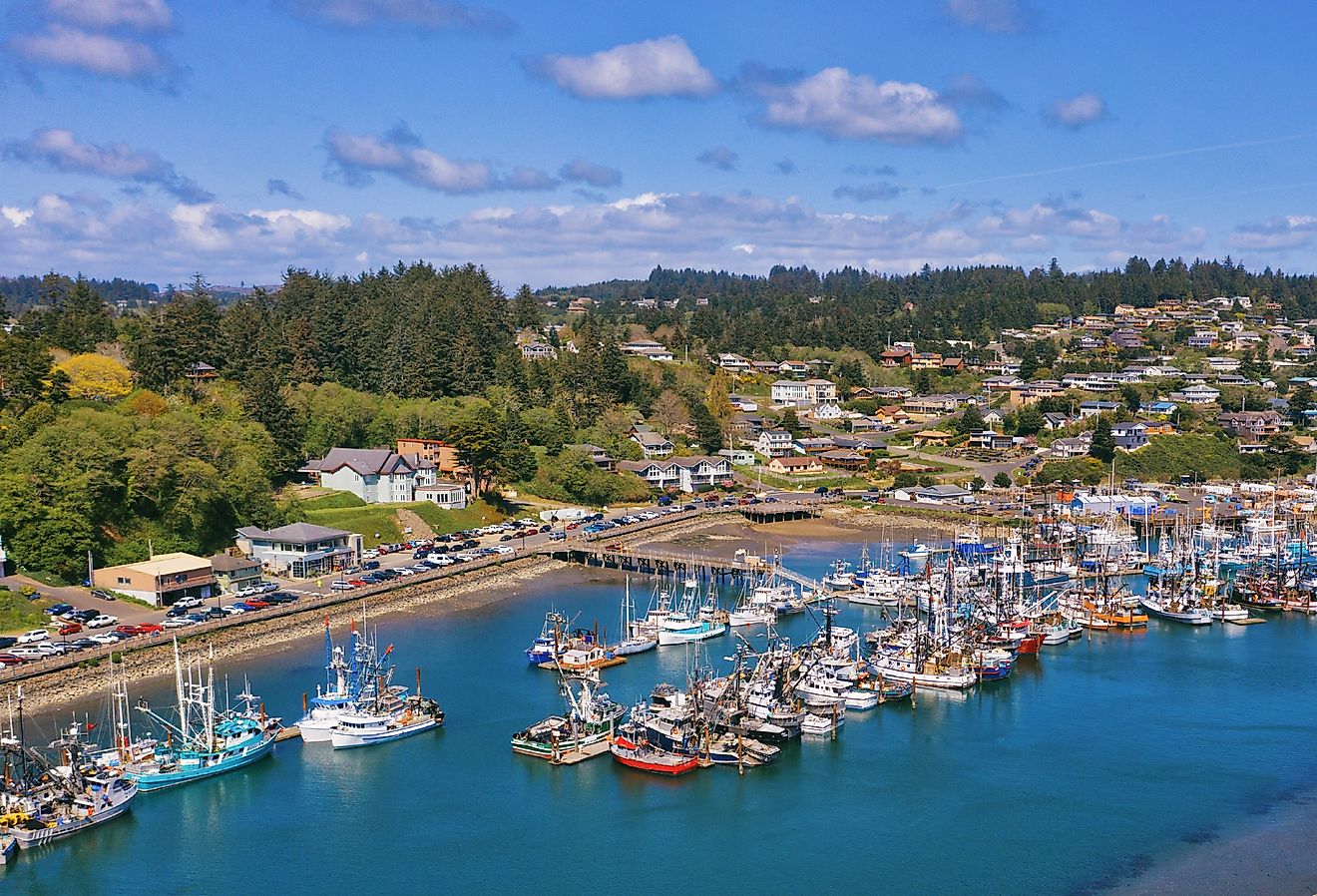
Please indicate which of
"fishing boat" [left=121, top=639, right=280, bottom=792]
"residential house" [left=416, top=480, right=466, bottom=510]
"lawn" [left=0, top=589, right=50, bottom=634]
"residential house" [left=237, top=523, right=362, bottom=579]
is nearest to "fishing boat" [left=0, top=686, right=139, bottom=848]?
"fishing boat" [left=121, top=639, right=280, bottom=792]

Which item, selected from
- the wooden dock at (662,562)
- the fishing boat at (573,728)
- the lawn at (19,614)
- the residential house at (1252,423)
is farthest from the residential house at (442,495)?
the residential house at (1252,423)

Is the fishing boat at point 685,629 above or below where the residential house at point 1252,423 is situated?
below

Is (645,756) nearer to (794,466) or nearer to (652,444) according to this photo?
(652,444)

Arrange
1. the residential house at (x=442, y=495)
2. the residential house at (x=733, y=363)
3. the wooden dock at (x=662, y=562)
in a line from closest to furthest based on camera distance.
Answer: the wooden dock at (x=662, y=562), the residential house at (x=442, y=495), the residential house at (x=733, y=363)

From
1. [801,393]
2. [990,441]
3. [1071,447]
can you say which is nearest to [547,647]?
[1071,447]

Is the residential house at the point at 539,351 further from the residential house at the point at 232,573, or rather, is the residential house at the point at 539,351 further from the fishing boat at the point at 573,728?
the fishing boat at the point at 573,728

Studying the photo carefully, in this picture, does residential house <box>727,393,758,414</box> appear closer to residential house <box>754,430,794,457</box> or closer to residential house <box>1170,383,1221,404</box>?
residential house <box>754,430,794,457</box>
